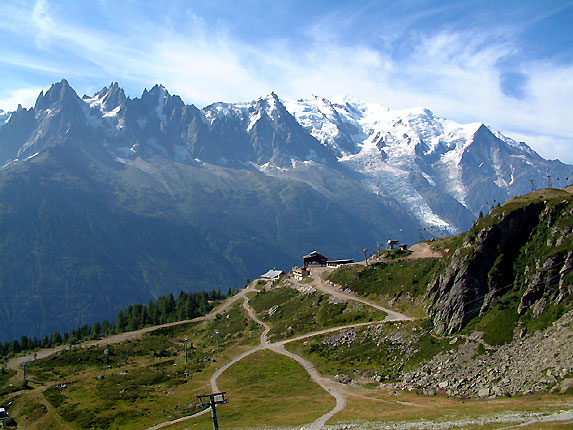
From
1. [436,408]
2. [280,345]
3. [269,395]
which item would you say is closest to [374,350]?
[269,395]

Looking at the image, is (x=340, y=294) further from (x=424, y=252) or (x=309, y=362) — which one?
(x=309, y=362)

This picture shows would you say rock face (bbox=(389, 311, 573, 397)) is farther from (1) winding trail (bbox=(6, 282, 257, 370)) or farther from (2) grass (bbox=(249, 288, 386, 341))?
(1) winding trail (bbox=(6, 282, 257, 370))

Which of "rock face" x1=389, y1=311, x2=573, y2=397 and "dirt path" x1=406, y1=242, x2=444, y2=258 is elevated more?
"dirt path" x1=406, y1=242, x2=444, y2=258

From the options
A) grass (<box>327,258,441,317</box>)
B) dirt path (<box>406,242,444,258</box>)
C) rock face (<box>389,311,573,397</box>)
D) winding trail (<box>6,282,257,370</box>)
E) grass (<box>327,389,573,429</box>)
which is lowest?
grass (<box>327,389,573,429</box>)

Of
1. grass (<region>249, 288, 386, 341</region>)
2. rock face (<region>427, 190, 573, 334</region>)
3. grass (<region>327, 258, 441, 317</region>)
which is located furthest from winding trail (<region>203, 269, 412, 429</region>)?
rock face (<region>427, 190, 573, 334</region>)

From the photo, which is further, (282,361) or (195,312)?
(195,312)

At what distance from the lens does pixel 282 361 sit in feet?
357

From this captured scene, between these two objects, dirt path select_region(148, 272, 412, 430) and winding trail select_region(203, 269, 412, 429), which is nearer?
winding trail select_region(203, 269, 412, 429)

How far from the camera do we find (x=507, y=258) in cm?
9381

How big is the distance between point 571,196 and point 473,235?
60.4 feet

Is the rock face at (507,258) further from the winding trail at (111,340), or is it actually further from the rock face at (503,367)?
the winding trail at (111,340)

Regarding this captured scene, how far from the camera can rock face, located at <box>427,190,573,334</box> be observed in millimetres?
86750

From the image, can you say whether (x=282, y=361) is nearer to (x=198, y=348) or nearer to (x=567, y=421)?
(x=198, y=348)

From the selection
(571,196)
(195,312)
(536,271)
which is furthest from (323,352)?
(195,312)
